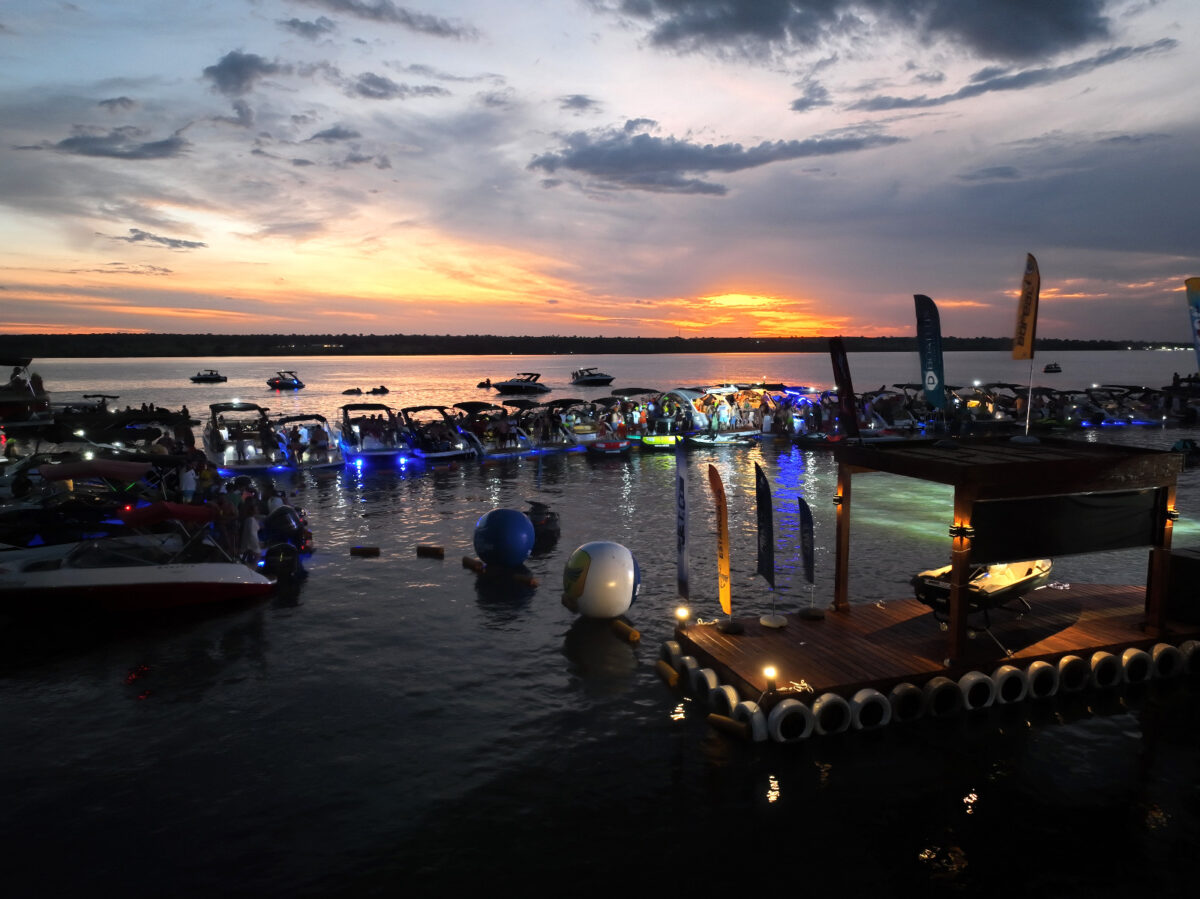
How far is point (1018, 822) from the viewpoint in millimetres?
8062

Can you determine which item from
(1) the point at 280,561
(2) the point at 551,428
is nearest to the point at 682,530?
(1) the point at 280,561

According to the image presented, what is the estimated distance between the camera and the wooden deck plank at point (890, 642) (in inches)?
398

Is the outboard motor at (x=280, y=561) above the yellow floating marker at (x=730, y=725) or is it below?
above

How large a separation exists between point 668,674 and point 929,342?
830 cm

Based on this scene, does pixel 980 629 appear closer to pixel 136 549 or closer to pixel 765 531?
pixel 765 531

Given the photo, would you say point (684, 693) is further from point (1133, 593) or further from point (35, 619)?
point (35, 619)

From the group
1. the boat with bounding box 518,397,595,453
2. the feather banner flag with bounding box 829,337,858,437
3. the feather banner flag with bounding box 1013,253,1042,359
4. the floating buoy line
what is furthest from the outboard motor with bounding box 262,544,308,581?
the boat with bounding box 518,397,595,453

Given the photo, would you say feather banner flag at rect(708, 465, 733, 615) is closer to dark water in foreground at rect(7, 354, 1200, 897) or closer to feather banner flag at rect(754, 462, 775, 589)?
feather banner flag at rect(754, 462, 775, 589)

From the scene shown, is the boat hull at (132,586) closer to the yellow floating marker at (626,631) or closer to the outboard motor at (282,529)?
the outboard motor at (282,529)

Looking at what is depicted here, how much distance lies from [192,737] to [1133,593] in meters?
15.2

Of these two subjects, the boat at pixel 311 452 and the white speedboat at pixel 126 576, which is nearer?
the white speedboat at pixel 126 576

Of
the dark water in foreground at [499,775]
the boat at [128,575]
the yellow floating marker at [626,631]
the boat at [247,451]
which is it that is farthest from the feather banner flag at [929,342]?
the boat at [247,451]

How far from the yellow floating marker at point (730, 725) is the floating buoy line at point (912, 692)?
0.04 feet

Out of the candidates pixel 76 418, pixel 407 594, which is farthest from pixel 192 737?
pixel 76 418
